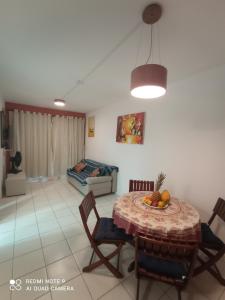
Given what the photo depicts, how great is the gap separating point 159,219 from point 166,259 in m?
0.37

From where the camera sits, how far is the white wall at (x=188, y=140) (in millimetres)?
2041

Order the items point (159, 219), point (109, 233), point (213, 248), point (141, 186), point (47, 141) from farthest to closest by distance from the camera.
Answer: point (47, 141) < point (141, 186) < point (109, 233) < point (213, 248) < point (159, 219)

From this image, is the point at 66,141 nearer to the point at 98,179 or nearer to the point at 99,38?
the point at 98,179

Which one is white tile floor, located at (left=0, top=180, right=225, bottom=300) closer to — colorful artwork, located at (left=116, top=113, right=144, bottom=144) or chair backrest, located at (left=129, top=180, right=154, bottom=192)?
chair backrest, located at (left=129, top=180, right=154, bottom=192)

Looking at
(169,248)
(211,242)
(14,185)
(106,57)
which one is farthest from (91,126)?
(169,248)

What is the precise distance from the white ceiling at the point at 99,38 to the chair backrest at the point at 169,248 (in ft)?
5.79

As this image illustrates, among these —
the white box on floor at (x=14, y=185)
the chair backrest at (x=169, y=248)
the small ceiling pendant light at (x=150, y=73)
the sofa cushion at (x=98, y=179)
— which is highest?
the small ceiling pendant light at (x=150, y=73)

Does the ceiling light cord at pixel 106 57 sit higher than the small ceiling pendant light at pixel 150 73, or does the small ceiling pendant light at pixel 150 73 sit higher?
the ceiling light cord at pixel 106 57

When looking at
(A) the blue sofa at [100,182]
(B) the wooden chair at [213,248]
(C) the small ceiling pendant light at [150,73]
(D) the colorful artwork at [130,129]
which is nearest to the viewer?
(C) the small ceiling pendant light at [150,73]

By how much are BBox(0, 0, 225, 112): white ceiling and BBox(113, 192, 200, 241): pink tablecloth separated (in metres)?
1.81

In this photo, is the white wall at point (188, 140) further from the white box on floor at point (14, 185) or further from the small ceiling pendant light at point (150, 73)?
the white box on floor at point (14, 185)

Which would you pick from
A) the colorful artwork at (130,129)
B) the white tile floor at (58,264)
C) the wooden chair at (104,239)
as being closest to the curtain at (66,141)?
the colorful artwork at (130,129)

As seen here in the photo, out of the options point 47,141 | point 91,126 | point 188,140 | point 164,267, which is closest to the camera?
point 164,267

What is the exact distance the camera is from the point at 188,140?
237cm
